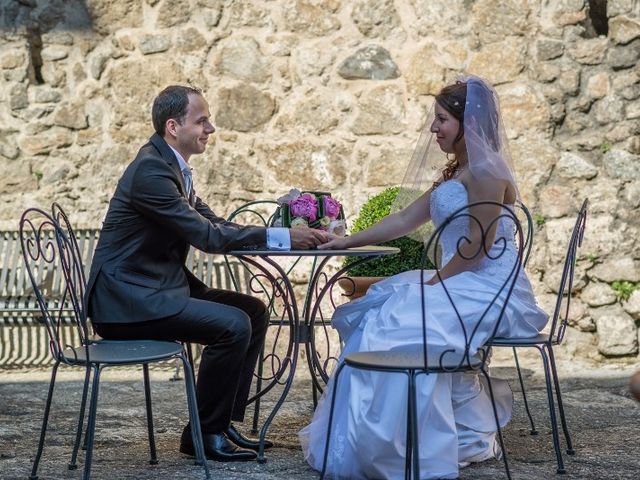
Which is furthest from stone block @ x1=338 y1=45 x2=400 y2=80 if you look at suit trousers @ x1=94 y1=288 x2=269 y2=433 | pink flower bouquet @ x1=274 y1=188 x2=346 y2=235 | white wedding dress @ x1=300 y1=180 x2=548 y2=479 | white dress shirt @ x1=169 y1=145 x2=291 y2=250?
suit trousers @ x1=94 y1=288 x2=269 y2=433

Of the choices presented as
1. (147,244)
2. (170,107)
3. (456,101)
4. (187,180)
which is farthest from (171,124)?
(456,101)

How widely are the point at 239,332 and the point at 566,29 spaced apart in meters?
3.46

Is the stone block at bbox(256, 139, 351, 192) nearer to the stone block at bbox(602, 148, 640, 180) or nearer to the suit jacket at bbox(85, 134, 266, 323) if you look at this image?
the stone block at bbox(602, 148, 640, 180)

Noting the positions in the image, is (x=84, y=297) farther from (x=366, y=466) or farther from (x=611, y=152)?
(x=611, y=152)

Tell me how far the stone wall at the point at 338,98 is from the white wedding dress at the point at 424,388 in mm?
2334

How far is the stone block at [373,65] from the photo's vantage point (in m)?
6.53

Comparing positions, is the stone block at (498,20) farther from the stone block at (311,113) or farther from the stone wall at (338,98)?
the stone block at (311,113)

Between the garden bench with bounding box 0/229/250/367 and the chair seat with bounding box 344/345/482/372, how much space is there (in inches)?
123

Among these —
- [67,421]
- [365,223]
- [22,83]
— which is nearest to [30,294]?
[22,83]

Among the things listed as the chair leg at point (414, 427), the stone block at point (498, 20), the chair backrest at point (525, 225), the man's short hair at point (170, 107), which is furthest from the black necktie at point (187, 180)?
the stone block at point (498, 20)

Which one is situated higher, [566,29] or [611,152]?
[566,29]

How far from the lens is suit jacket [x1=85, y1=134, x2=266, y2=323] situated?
3756mm

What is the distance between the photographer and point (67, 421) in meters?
4.81

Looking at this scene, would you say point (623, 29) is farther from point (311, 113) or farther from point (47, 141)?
point (47, 141)
